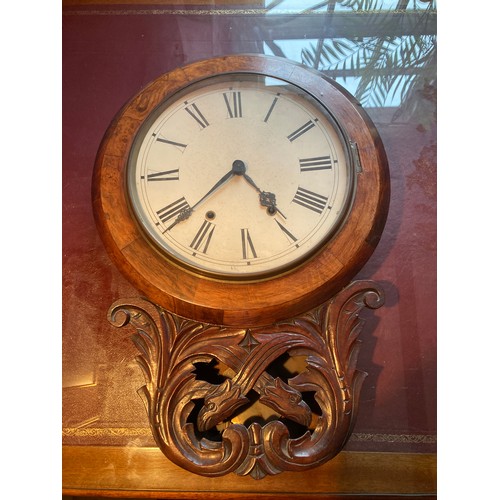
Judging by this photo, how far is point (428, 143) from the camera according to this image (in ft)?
3.85

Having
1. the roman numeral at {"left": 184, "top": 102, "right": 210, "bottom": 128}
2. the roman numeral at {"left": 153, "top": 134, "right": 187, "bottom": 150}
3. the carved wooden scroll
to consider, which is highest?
the roman numeral at {"left": 184, "top": 102, "right": 210, "bottom": 128}

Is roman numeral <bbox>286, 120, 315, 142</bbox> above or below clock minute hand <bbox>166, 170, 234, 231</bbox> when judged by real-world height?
above

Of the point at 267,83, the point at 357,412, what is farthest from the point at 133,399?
the point at 267,83

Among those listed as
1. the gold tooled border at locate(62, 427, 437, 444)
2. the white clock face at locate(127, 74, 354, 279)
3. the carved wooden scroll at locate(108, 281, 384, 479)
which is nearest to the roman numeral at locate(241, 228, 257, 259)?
the white clock face at locate(127, 74, 354, 279)

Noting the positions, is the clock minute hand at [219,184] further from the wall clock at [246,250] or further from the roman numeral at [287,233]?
the roman numeral at [287,233]

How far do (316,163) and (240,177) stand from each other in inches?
4.8

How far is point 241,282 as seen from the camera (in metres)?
1.08

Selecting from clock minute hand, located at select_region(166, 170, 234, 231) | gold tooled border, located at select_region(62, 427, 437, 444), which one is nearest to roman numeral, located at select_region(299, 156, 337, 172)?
clock minute hand, located at select_region(166, 170, 234, 231)

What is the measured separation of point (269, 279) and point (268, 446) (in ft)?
0.82

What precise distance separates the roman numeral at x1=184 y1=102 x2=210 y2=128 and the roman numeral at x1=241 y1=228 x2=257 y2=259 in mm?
186

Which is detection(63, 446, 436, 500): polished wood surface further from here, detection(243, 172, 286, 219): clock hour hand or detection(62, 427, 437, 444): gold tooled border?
detection(243, 172, 286, 219): clock hour hand

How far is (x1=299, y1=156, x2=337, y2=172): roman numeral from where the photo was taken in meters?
1.10

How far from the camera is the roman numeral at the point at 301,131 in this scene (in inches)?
43.9

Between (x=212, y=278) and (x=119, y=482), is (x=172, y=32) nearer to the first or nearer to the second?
(x=212, y=278)
